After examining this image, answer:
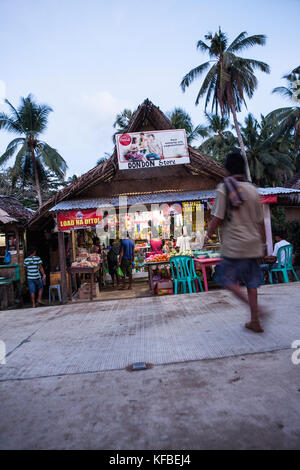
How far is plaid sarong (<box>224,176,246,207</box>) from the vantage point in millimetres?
2996

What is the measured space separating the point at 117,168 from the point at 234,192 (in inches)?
271

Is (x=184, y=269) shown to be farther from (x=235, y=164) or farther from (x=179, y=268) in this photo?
(x=235, y=164)

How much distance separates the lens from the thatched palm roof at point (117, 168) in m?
9.02

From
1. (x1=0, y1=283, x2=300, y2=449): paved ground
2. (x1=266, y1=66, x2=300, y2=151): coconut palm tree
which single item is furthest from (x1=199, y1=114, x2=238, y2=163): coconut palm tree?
(x1=0, y1=283, x2=300, y2=449): paved ground

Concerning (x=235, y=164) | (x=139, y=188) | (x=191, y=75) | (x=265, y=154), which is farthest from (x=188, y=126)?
(x=235, y=164)

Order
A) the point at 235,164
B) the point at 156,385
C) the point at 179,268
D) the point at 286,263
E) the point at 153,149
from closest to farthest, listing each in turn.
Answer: the point at 156,385 < the point at 235,164 < the point at 286,263 < the point at 179,268 < the point at 153,149

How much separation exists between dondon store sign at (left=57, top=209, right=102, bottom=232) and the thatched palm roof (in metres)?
0.87

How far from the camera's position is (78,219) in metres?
8.44

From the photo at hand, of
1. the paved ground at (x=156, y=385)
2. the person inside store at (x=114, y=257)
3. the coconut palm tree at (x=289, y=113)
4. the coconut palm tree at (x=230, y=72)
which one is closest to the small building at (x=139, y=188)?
the person inside store at (x=114, y=257)

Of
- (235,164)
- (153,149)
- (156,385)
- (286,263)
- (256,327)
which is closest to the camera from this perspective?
(156,385)

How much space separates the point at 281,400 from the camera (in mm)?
2004

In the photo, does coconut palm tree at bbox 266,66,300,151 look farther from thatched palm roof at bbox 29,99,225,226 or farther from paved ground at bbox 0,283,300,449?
paved ground at bbox 0,283,300,449

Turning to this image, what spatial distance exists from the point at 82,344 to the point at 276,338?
7.28ft
